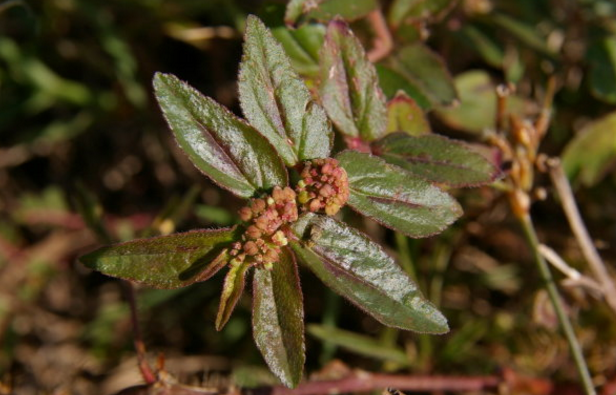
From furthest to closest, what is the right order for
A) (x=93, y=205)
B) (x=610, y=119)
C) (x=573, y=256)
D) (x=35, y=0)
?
1. (x=35, y=0)
2. (x=573, y=256)
3. (x=610, y=119)
4. (x=93, y=205)

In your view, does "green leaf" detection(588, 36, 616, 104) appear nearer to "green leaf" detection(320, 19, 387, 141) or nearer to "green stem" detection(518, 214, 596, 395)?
"green stem" detection(518, 214, 596, 395)

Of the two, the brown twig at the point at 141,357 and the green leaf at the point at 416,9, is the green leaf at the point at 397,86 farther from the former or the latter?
the brown twig at the point at 141,357

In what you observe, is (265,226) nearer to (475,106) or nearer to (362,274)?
(362,274)

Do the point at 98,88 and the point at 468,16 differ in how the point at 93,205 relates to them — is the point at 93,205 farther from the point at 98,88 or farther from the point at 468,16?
the point at 468,16

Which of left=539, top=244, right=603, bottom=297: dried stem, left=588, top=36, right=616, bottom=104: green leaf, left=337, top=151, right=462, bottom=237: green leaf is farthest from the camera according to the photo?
left=588, top=36, right=616, bottom=104: green leaf

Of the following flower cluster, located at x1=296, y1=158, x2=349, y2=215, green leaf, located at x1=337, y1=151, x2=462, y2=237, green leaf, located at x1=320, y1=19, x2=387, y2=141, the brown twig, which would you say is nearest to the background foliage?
green leaf, located at x1=320, y1=19, x2=387, y2=141

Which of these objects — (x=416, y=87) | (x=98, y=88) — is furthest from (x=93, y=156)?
(x=416, y=87)

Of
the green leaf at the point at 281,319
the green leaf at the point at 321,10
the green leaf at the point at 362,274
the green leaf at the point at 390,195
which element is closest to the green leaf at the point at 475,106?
the green leaf at the point at 321,10
